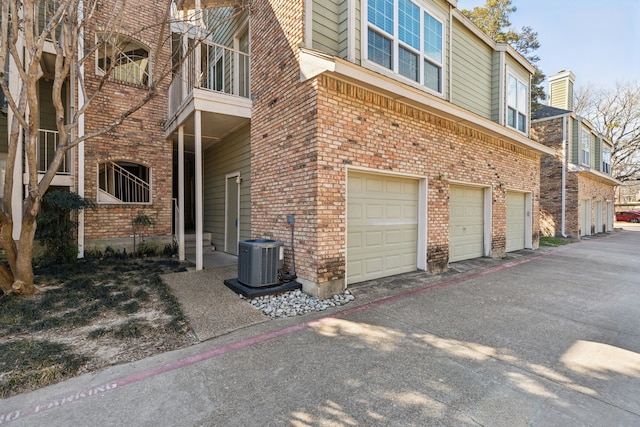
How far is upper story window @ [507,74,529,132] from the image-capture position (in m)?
9.70

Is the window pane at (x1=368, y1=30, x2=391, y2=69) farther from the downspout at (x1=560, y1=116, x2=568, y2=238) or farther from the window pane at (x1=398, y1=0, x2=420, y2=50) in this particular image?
the downspout at (x1=560, y1=116, x2=568, y2=238)

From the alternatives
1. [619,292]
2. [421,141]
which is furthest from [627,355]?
[421,141]

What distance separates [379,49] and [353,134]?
2020mm

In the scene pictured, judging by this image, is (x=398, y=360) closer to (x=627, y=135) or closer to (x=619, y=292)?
(x=619, y=292)

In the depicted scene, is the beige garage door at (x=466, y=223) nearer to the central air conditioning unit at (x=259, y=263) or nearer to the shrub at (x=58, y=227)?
the central air conditioning unit at (x=259, y=263)

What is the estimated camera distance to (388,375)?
283 cm

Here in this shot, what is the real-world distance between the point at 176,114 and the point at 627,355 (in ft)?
29.8

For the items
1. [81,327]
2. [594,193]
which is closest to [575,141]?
[594,193]

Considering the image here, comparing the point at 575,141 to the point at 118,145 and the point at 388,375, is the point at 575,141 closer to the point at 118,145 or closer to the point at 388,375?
the point at 388,375

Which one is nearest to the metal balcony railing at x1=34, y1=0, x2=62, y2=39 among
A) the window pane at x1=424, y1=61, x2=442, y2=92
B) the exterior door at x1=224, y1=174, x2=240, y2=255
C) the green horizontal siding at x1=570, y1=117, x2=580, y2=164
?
the exterior door at x1=224, y1=174, x2=240, y2=255

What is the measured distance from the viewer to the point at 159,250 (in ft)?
27.7

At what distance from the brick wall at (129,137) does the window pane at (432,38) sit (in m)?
6.43

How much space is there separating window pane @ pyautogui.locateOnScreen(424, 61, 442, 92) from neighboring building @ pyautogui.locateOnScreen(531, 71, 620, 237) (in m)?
10.9

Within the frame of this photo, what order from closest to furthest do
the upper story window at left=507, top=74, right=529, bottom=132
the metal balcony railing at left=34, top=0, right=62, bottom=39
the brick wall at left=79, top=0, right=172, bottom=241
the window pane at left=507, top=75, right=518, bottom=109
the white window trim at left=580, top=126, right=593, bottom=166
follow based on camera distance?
1. the metal balcony railing at left=34, top=0, right=62, bottom=39
2. the brick wall at left=79, top=0, right=172, bottom=241
3. the window pane at left=507, top=75, right=518, bottom=109
4. the upper story window at left=507, top=74, right=529, bottom=132
5. the white window trim at left=580, top=126, right=593, bottom=166
